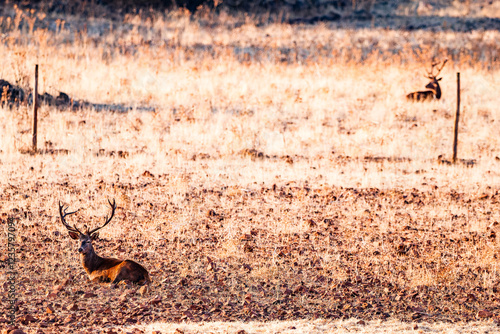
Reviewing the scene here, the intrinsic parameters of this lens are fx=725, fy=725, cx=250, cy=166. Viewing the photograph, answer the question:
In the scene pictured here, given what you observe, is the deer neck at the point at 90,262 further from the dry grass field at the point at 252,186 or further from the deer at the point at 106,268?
the dry grass field at the point at 252,186

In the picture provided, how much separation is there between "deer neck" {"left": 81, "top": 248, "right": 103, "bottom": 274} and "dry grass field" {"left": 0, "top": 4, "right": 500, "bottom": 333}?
0.21 meters

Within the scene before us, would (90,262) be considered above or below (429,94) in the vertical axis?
below

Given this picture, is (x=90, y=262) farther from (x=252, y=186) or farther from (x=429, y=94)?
(x=429, y=94)

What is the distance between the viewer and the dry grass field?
22.7 feet

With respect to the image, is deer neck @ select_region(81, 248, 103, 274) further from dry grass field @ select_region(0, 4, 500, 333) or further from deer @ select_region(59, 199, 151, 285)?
dry grass field @ select_region(0, 4, 500, 333)

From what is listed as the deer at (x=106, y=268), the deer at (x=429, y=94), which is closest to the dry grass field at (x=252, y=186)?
the deer at (x=106, y=268)

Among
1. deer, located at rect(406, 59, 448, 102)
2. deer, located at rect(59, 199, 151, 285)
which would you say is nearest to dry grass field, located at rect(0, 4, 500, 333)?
deer, located at rect(59, 199, 151, 285)

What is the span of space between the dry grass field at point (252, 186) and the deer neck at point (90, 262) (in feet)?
0.70

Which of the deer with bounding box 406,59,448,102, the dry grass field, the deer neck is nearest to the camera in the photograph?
the dry grass field

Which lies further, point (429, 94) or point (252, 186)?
point (429, 94)

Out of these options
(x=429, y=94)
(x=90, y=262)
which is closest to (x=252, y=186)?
(x=90, y=262)

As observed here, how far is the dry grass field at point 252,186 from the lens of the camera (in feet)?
22.7

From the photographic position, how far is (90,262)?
7.45 meters

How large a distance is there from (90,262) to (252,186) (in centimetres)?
450
